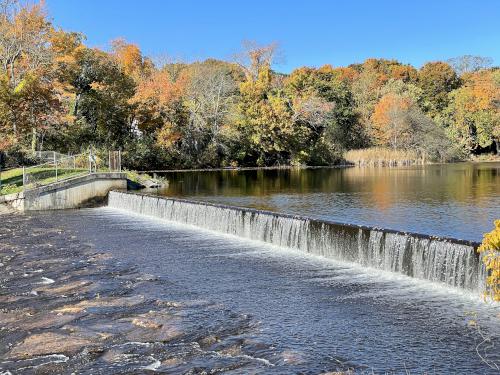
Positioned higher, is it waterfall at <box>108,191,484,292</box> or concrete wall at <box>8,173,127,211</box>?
concrete wall at <box>8,173,127,211</box>

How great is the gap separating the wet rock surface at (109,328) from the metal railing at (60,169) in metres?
12.1

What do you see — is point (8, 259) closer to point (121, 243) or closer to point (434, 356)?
point (121, 243)

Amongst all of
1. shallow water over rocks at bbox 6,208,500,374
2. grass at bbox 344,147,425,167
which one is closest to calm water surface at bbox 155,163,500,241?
shallow water over rocks at bbox 6,208,500,374

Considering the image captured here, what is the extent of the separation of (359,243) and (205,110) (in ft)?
143

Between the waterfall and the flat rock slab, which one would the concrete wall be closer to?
the waterfall

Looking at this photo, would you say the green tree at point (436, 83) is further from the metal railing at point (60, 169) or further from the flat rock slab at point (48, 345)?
the flat rock slab at point (48, 345)

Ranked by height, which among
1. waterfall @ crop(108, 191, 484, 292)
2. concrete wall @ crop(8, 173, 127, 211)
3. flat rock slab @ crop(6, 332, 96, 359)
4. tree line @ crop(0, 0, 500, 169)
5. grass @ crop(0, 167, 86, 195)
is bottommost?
flat rock slab @ crop(6, 332, 96, 359)

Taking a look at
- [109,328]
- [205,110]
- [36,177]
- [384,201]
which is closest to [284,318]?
[109,328]

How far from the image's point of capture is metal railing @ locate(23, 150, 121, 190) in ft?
76.6

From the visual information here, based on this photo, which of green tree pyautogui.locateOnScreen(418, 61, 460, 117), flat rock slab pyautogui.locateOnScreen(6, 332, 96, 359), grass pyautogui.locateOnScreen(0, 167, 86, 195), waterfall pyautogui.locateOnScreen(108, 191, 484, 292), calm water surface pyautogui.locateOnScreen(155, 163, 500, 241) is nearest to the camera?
flat rock slab pyautogui.locateOnScreen(6, 332, 96, 359)

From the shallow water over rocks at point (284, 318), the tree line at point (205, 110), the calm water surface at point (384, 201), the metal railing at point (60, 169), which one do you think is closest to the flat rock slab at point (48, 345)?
the shallow water over rocks at point (284, 318)

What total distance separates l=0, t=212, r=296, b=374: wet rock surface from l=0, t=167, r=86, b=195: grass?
12.1 metres

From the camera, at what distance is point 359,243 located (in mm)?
11727

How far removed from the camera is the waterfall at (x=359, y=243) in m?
9.62
